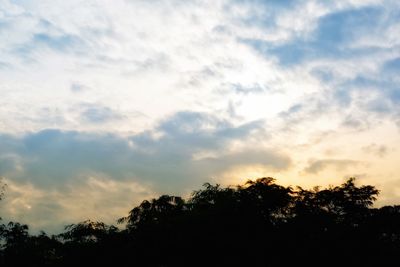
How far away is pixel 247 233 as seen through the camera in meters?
32.9

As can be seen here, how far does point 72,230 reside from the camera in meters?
41.5

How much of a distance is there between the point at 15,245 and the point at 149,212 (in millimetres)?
15761

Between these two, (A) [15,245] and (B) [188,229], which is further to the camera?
(A) [15,245]

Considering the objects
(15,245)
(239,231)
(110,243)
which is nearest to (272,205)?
(239,231)

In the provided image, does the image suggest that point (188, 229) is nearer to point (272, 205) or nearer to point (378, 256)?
point (272, 205)

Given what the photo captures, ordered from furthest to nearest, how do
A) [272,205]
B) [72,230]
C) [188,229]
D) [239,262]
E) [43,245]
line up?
[43,245] → [72,230] → [272,205] → [188,229] → [239,262]

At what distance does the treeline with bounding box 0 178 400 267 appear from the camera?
32469mm

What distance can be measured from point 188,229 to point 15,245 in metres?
21.7

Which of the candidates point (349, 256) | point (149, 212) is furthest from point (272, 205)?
point (149, 212)

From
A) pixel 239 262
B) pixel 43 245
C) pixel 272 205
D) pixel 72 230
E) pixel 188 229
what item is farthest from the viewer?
pixel 43 245

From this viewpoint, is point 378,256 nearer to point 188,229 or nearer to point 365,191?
point 365,191

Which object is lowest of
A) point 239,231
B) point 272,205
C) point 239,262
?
point 239,262

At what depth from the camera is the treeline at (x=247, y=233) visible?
32.5 m

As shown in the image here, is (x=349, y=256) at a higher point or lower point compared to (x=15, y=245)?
lower
